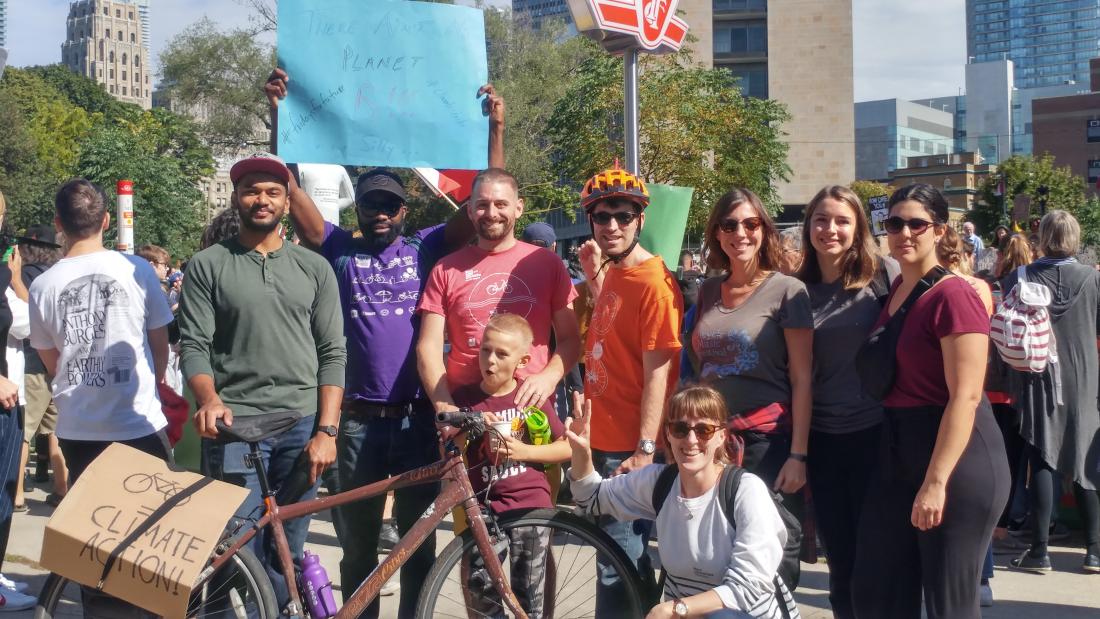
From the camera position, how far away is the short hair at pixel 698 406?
3.50 m

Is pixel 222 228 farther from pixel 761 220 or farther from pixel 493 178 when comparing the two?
pixel 761 220

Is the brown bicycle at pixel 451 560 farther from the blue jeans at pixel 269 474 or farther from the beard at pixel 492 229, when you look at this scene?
the beard at pixel 492 229

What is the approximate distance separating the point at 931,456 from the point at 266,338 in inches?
95.5

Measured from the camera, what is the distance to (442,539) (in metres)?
6.75

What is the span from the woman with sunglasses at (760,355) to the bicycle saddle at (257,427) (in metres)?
1.59

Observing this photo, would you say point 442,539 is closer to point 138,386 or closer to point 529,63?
point 138,386

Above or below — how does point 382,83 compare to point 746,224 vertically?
above

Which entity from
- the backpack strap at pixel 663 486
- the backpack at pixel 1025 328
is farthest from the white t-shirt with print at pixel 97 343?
the backpack at pixel 1025 328

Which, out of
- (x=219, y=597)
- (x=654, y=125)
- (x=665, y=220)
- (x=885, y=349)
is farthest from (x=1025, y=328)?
(x=654, y=125)

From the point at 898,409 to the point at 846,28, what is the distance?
63.0 m

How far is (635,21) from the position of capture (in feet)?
18.6

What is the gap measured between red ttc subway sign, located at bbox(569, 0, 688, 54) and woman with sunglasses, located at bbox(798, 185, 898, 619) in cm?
190

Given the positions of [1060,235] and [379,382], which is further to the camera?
[1060,235]

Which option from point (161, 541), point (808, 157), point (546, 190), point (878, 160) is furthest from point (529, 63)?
point (878, 160)
